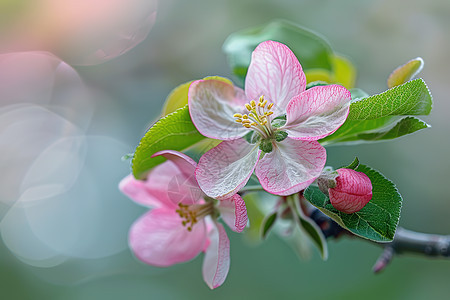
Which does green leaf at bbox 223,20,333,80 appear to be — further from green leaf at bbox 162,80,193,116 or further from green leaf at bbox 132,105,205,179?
green leaf at bbox 132,105,205,179

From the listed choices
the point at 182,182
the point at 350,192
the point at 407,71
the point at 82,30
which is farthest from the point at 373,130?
the point at 82,30

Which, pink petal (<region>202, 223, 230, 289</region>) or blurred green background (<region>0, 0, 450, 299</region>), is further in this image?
blurred green background (<region>0, 0, 450, 299</region>)

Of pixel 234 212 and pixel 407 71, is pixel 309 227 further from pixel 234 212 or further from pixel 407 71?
pixel 407 71

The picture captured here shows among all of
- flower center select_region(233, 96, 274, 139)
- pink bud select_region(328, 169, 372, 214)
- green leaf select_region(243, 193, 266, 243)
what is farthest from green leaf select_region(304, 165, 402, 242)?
green leaf select_region(243, 193, 266, 243)

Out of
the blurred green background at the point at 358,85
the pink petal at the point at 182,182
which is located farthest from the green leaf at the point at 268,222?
the blurred green background at the point at 358,85

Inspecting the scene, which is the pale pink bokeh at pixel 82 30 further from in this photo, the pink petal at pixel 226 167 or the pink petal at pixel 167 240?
the pink petal at pixel 226 167
